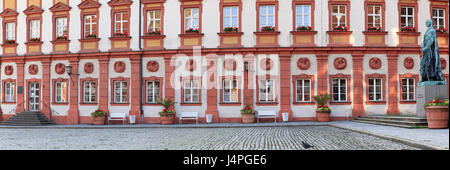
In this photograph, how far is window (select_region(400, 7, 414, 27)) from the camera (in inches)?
712

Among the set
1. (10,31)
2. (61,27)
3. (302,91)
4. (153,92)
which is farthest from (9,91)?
(302,91)

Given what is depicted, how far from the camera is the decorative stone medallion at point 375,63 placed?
1770cm

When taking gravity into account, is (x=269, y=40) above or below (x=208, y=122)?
above

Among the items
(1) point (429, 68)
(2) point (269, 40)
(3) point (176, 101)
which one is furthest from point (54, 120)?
(1) point (429, 68)

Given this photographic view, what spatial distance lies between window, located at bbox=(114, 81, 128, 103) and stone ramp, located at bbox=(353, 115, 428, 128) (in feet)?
41.5

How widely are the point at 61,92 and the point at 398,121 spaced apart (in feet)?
59.0

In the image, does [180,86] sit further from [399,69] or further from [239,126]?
[399,69]

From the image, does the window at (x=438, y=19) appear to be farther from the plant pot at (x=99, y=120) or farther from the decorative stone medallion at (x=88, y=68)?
the decorative stone medallion at (x=88, y=68)

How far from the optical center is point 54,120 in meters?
19.4

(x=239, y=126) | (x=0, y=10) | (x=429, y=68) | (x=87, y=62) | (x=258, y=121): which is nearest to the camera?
(x=429, y=68)

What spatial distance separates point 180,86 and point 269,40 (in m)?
5.46

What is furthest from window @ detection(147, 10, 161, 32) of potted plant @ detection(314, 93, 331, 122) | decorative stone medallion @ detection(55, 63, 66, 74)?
potted plant @ detection(314, 93, 331, 122)

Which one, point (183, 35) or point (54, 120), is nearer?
point (183, 35)

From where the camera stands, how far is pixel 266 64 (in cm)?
1777
